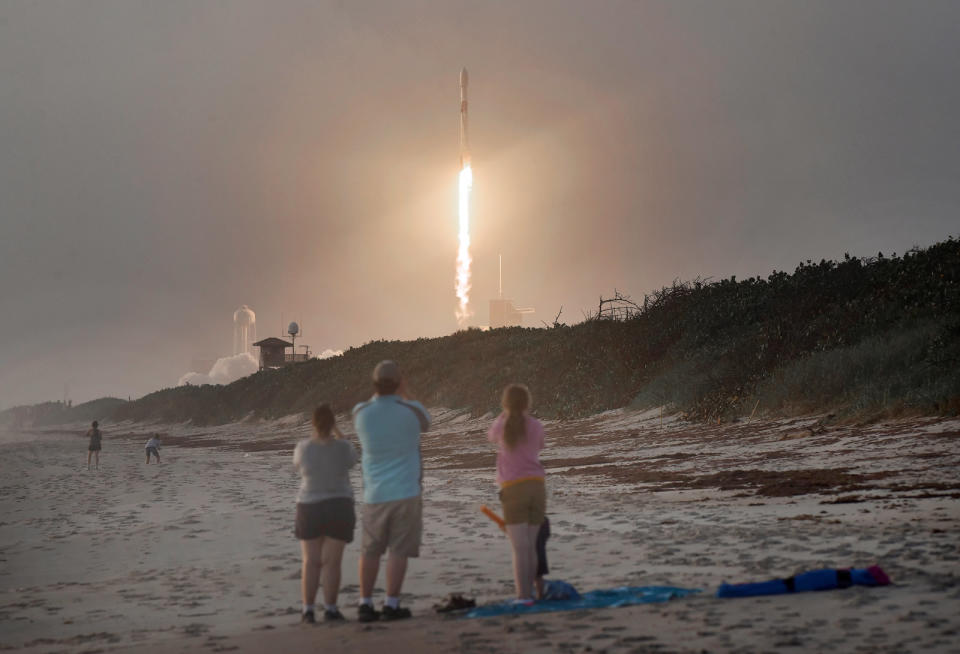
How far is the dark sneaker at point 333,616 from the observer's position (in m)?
7.25

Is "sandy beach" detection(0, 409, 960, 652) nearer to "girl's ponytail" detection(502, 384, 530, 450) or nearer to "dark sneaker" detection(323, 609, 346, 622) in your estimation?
"dark sneaker" detection(323, 609, 346, 622)

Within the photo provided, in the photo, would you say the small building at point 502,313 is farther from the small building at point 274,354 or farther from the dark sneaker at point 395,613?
the dark sneaker at point 395,613

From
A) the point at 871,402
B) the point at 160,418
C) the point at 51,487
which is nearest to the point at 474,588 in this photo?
the point at 871,402

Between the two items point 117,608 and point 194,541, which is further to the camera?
point 194,541

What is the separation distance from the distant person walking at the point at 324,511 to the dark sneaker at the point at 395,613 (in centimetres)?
43

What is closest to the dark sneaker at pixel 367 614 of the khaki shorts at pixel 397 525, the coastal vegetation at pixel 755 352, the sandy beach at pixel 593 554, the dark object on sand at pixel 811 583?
the sandy beach at pixel 593 554

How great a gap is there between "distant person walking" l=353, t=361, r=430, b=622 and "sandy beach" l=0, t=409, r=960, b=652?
37 cm

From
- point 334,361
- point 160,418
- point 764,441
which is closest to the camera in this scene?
point 764,441

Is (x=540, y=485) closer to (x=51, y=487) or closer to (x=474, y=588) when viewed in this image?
(x=474, y=588)

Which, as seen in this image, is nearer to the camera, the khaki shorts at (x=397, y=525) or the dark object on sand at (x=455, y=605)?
the khaki shorts at (x=397, y=525)

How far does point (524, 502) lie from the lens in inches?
286

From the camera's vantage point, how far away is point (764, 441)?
67.1ft

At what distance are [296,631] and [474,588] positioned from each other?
6.24 ft

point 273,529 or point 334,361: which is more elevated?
point 334,361
